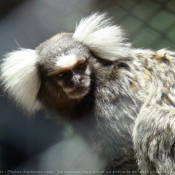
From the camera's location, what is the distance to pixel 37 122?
2.55 m

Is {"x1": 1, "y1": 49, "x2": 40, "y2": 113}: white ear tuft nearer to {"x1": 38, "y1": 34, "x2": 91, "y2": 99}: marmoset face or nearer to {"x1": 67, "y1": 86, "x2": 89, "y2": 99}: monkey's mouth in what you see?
{"x1": 38, "y1": 34, "x2": 91, "y2": 99}: marmoset face

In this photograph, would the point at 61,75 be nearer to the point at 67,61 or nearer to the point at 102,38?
the point at 67,61

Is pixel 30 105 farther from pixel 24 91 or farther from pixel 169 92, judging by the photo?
pixel 169 92

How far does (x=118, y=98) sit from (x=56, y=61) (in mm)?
368

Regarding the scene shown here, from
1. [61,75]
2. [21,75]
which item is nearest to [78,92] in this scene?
[61,75]

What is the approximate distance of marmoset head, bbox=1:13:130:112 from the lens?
2123 millimetres

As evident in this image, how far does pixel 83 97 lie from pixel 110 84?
0.51 ft

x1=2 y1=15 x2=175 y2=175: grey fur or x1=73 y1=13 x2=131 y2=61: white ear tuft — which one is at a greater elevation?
x1=73 y1=13 x2=131 y2=61: white ear tuft

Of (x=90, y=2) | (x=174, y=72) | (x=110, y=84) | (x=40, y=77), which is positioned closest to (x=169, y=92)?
(x=174, y=72)

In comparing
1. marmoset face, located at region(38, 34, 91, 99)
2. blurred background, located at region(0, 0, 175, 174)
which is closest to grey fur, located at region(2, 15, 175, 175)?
marmoset face, located at region(38, 34, 91, 99)

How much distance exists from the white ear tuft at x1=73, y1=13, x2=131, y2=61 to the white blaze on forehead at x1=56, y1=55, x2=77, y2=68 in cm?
18

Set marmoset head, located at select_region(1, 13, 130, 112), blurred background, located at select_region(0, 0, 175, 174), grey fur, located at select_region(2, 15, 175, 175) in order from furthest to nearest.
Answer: blurred background, located at select_region(0, 0, 175, 174) → marmoset head, located at select_region(1, 13, 130, 112) → grey fur, located at select_region(2, 15, 175, 175)

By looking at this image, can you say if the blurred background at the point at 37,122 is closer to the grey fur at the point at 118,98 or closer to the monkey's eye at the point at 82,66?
the grey fur at the point at 118,98

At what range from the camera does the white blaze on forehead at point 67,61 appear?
2035 millimetres
